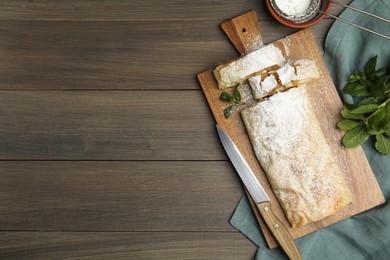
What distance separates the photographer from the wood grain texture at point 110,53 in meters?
1.39

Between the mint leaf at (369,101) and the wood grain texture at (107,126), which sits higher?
the wood grain texture at (107,126)

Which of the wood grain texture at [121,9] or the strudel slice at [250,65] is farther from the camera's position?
the wood grain texture at [121,9]

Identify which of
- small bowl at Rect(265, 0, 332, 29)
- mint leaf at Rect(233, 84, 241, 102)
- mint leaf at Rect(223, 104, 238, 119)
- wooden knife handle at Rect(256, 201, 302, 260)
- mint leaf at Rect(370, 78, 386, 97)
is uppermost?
small bowl at Rect(265, 0, 332, 29)

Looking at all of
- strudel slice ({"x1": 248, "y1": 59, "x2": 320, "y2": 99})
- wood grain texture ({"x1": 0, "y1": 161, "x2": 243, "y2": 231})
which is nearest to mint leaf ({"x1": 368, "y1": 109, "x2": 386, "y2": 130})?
strudel slice ({"x1": 248, "y1": 59, "x2": 320, "y2": 99})

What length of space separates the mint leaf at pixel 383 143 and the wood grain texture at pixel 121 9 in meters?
0.56

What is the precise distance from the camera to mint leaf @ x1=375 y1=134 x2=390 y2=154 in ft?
4.28

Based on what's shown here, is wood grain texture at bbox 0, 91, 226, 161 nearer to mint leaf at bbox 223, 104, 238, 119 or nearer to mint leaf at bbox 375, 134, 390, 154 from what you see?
mint leaf at bbox 223, 104, 238, 119

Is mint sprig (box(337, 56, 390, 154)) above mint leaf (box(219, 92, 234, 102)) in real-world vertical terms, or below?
below

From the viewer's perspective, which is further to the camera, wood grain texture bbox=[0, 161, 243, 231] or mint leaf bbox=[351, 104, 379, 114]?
wood grain texture bbox=[0, 161, 243, 231]

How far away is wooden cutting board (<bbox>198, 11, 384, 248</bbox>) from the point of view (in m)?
1.33

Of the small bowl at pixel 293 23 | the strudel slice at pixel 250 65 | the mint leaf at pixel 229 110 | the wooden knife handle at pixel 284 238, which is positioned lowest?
the wooden knife handle at pixel 284 238

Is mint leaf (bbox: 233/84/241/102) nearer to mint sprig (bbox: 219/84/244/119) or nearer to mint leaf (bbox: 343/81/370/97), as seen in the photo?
mint sprig (bbox: 219/84/244/119)

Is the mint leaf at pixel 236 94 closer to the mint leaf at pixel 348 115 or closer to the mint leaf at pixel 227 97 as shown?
the mint leaf at pixel 227 97

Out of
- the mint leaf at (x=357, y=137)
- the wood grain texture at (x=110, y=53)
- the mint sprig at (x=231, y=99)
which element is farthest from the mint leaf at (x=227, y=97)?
the mint leaf at (x=357, y=137)
